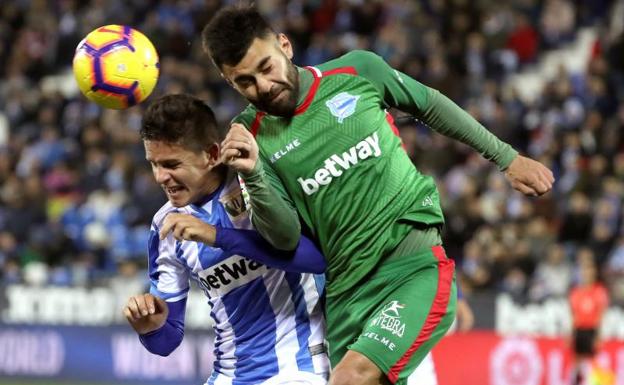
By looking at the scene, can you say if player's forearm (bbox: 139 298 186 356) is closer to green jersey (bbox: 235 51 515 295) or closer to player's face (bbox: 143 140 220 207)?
player's face (bbox: 143 140 220 207)

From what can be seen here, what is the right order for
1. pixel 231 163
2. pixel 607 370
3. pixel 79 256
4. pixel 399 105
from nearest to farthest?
pixel 231 163 → pixel 399 105 → pixel 607 370 → pixel 79 256

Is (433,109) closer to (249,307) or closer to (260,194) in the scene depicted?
(260,194)

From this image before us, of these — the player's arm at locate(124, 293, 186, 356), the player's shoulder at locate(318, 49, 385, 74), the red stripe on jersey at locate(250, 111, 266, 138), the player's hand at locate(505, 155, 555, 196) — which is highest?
the player's shoulder at locate(318, 49, 385, 74)

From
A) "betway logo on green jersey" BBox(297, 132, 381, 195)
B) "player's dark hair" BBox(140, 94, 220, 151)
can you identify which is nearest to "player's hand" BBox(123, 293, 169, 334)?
"player's dark hair" BBox(140, 94, 220, 151)

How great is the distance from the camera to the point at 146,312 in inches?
227

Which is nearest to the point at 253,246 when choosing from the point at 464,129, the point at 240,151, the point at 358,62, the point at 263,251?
the point at 263,251

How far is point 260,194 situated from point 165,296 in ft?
3.33

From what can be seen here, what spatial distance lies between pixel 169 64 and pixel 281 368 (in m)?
15.5

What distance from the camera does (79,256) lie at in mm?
18359

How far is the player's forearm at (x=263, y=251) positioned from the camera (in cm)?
559

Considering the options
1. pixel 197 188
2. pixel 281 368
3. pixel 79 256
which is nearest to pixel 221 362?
pixel 281 368

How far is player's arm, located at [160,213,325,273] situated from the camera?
18.0 feet

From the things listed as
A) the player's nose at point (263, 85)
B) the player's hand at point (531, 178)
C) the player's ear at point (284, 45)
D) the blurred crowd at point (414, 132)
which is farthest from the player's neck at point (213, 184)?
the blurred crowd at point (414, 132)

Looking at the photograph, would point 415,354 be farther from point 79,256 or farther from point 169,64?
point 169,64
